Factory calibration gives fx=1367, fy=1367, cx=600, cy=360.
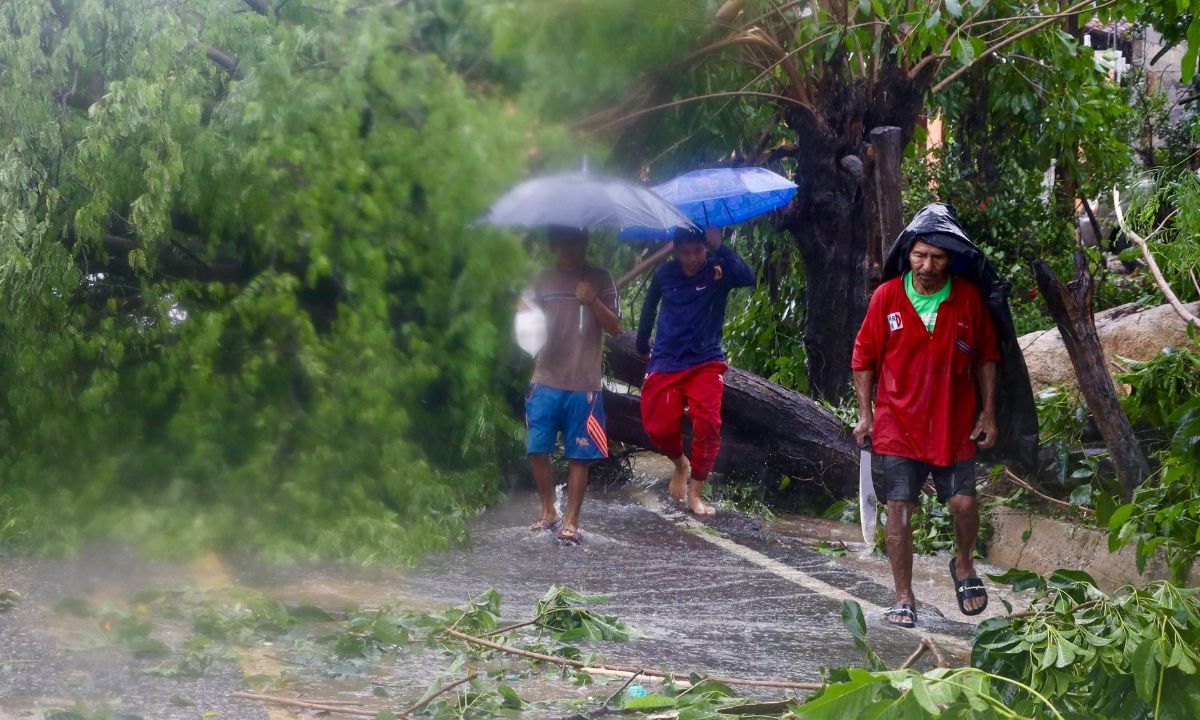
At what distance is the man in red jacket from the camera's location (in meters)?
5.22

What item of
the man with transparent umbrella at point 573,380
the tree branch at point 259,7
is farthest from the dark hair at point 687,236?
the tree branch at point 259,7

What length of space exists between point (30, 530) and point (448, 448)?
65.3 inches

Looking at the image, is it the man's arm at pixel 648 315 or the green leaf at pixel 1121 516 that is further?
the man's arm at pixel 648 315

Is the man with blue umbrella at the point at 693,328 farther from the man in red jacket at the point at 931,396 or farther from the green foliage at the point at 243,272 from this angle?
the man in red jacket at the point at 931,396

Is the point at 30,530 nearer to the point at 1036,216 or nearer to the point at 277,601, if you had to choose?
the point at 277,601

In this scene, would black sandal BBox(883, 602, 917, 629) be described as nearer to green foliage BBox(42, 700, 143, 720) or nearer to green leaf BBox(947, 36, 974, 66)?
green leaf BBox(947, 36, 974, 66)

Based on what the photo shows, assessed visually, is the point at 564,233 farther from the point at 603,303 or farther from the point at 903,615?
the point at 903,615

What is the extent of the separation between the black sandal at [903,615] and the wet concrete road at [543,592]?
0.04 m

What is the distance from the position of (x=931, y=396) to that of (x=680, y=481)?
321 centimetres

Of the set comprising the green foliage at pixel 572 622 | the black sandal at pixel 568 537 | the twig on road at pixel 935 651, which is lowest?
the green foliage at pixel 572 622

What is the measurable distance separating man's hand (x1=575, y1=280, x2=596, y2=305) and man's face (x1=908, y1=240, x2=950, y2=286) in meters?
1.93

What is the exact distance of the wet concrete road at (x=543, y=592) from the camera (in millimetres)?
3908

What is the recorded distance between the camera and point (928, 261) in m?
5.14

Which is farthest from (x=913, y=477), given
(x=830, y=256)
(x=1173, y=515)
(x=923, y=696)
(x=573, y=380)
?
(x=830, y=256)
